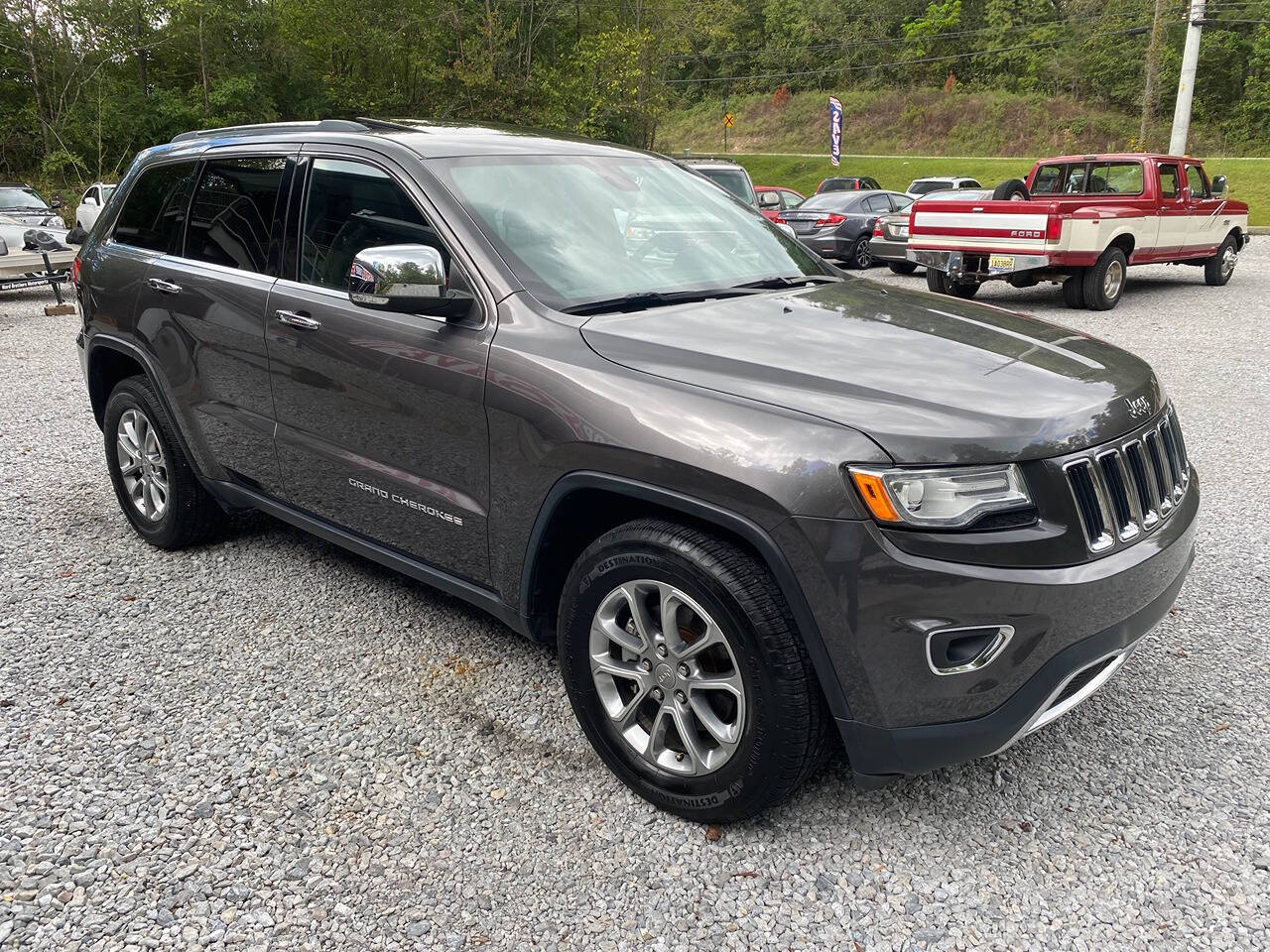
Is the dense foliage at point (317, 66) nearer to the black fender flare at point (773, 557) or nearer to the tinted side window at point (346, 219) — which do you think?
the tinted side window at point (346, 219)

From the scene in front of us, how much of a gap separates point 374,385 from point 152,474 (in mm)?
1960

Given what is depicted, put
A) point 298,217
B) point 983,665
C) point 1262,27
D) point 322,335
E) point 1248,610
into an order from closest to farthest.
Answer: point 983,665 → point 322,335 → point 298,217 → point 1248,610 → point 1262,27

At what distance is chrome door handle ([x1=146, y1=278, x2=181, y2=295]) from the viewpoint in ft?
13.3

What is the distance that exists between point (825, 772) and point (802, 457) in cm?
117

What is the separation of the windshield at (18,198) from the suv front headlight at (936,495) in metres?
19.2

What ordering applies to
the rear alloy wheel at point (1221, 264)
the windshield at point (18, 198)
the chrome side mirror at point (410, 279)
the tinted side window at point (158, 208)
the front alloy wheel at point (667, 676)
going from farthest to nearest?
the windshield at point (18, 198), the rear alloy wheel at point (1221, 264), the tinted side window at point (158, 208), the chrome side mirror at point (410, 279), the front alloy wheel at point (667, 676)

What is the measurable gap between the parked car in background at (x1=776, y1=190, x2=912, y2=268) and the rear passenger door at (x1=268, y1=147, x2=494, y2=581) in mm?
15048

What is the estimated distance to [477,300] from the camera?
2934mm

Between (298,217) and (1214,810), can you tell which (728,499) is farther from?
(298,217)

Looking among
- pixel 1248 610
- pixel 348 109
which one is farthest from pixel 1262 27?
pixel 1248 610

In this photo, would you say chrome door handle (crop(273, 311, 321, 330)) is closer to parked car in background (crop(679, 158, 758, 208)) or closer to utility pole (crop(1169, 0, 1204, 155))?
parked car in background (crop(679, 158, 758, 208))

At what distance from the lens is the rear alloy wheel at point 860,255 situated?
1800 cm

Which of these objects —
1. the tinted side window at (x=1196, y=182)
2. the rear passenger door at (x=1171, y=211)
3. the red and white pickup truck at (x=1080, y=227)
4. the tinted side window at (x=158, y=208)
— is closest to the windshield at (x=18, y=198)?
the red and white pickup truck at (x=1080, y=227)

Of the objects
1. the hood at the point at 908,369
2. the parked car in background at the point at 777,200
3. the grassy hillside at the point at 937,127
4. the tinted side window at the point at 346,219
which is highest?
the grassy hillside at the point at 937,127
